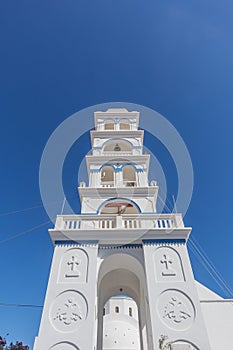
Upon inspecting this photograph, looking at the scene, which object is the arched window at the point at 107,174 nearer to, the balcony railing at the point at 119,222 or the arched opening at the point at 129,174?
the arched opening at the point at 129,174

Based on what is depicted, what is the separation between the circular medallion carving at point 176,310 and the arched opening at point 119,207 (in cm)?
505

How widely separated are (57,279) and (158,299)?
3.68 m

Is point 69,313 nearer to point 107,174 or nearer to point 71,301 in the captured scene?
point 71,301

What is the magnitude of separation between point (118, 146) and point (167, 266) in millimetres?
10236

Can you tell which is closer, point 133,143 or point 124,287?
point 124,287

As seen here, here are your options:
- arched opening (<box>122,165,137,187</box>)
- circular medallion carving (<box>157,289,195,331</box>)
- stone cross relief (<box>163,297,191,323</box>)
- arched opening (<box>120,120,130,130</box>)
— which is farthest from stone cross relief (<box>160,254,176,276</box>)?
arched opening (<box>120,120,130,130</box>)

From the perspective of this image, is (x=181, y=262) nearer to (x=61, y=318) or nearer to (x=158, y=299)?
(x=158, y=299)

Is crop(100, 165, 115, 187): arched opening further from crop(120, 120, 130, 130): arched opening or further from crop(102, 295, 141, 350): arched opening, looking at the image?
crop(102, 295, 141, 350): arched opening

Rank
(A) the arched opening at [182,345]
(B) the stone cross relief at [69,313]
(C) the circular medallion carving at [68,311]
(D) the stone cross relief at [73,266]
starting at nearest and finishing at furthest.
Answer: (A) the arched opening at [182,345]
(C) the circular medallion carving at [68,311]
(B) the stone cross relief at [69,313]
(D) the stone cross relief at [73,266]

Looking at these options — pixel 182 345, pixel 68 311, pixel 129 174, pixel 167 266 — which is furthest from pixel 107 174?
pixel 182 345

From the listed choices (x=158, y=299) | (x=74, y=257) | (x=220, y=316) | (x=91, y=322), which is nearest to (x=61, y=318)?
(x=91, y=322)

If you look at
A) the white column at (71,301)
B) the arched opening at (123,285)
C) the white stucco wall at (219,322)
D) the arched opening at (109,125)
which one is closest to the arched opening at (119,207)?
the arched opening at (123,285)

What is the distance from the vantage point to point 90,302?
7941 mm

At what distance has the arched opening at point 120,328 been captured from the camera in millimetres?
Result: 21469
